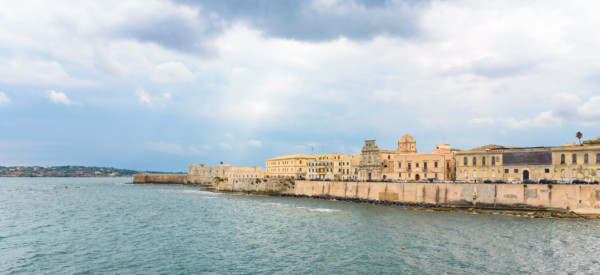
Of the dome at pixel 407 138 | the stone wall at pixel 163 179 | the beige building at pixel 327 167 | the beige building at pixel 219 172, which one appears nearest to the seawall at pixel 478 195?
the beige building at pixel 327 167

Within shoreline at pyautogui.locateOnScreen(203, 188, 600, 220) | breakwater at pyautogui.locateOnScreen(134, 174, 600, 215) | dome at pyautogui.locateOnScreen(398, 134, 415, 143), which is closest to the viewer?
shoreline at pyautogui.locateOnScreen(203, 188, 600, 220)

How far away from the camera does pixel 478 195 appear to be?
59.0m

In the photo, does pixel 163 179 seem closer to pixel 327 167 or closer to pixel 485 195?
pixel 327 167

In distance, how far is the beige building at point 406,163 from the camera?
7812 centimetres

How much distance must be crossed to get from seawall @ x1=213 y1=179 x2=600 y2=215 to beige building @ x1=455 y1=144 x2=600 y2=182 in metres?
7.97

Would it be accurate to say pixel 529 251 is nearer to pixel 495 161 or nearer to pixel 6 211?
pixel 495 161

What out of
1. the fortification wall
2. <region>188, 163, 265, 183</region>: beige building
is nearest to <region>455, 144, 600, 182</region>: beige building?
the fortification wall

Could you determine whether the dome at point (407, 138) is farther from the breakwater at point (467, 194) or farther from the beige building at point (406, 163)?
the breakwater at point (467, 194)

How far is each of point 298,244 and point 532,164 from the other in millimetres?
48906

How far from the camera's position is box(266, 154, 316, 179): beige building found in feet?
399

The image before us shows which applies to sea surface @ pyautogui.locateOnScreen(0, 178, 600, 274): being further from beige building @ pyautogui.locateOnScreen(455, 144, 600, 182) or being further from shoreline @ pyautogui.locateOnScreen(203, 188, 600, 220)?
beige building @ pyautogui.locateOnScreen(455, 144, 600, 182)

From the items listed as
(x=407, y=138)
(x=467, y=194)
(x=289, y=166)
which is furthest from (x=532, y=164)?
(x=289, y=166)

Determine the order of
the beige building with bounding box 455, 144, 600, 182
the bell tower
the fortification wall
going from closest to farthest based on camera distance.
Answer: the fortification wall
the beige building with bounding box 455, 144, 600, 182
the bell tower

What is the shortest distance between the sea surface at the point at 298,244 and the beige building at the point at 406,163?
25412 millimetres
